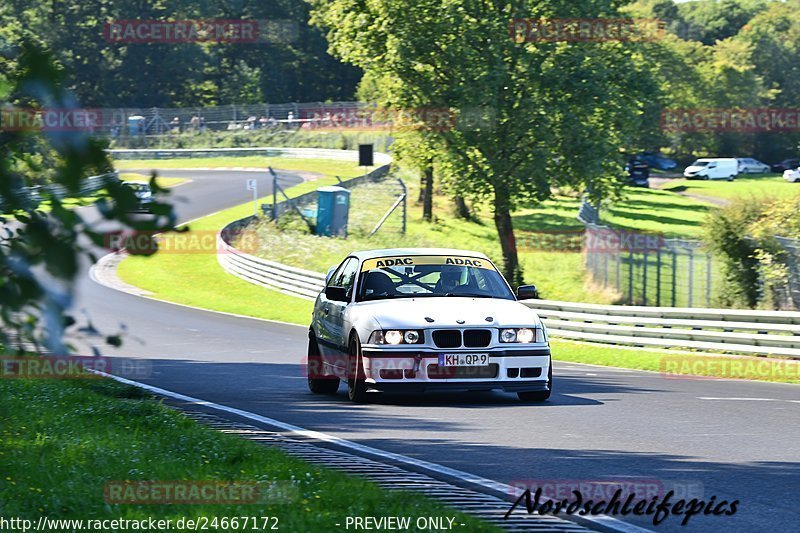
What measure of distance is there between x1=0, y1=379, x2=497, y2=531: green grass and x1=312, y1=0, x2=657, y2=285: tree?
1019 inches

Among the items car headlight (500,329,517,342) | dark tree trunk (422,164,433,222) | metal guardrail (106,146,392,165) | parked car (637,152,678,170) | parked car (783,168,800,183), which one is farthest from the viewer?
parked car (637,152,678,170)

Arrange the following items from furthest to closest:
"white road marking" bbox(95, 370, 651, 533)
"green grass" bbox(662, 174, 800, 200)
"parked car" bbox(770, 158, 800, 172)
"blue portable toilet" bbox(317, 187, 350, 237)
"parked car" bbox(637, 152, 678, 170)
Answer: "parked car" bbox(637, 152, 678, 170) < "parked car" bbox(770, 158, 800, 172) < "green grass" bbox(662, 174, 800, 200) < "blue portable toilet" bbox(317, 187, 350, 237) < "white road marking" bbox(95, 370, 651, 533)

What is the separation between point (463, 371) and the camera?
12.3m

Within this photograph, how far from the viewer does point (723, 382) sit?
1722 centimetres

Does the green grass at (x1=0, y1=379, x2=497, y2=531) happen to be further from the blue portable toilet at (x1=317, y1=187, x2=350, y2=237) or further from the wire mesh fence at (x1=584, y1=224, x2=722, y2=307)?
the blue portable toilet at (x1=317, y1=187, x2=350, y2=237)

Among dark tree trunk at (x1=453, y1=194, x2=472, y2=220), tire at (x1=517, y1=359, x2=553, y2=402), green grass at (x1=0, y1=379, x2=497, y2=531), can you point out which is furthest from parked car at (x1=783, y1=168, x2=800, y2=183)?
green grass at (x1=0, y1=379, x2=497, y2=531)

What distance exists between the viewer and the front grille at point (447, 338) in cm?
1230

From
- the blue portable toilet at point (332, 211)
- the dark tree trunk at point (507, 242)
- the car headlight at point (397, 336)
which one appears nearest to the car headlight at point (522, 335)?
the car headlight at point (397, 336)

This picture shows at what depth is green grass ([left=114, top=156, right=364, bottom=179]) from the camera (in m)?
77.4

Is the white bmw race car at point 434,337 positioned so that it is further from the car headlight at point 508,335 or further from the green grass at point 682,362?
the green grass at point 682,362

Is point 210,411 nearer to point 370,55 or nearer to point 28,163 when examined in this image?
point 28,163

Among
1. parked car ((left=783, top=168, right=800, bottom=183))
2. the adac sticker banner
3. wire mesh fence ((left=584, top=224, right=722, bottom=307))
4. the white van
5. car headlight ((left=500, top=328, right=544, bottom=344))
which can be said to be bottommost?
the white van

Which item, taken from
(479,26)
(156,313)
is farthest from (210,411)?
(479,26)

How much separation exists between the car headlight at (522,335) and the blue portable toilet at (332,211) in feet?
119
